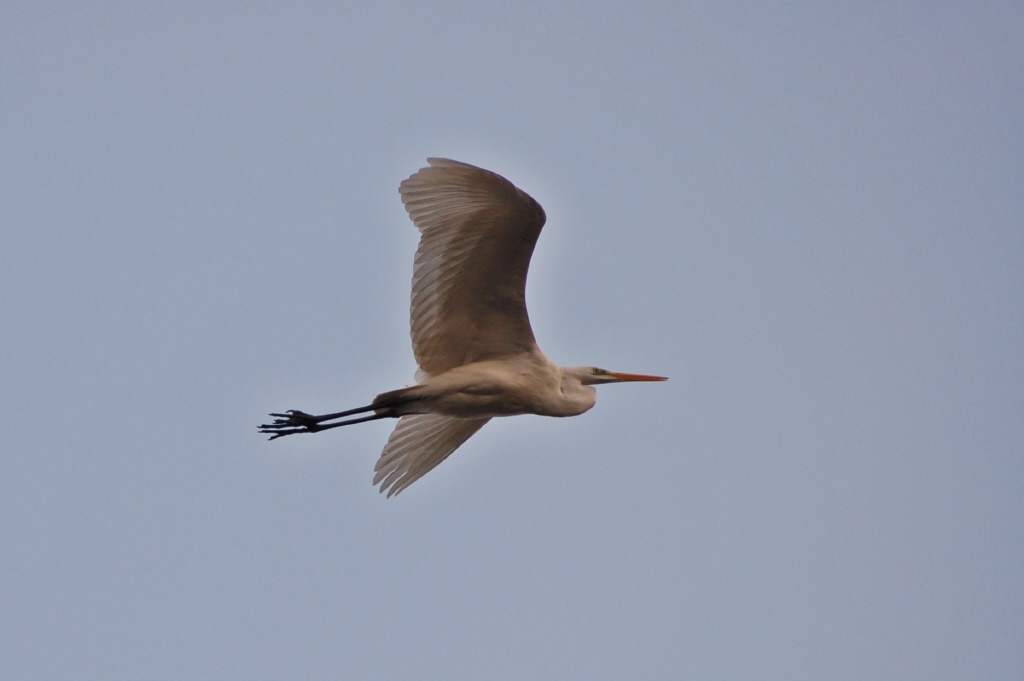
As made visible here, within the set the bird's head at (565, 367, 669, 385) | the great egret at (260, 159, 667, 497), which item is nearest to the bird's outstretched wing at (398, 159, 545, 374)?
the great egret at (260, 159, 667, 497)

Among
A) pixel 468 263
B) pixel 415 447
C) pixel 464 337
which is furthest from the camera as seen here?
pixel 415 447

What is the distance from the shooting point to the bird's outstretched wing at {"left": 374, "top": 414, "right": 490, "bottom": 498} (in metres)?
10.0

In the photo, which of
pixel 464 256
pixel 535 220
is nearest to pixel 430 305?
pixel 464 256

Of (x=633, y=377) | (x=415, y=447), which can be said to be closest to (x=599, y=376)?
(x=633, y=377)

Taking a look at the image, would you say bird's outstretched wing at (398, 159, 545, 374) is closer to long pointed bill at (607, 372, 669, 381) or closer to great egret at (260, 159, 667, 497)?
great egret at (260, 159, 667, 497)

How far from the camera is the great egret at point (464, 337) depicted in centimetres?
849

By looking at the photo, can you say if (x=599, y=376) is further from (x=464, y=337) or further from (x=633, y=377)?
(x=464, y=337)

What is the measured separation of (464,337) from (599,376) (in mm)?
1385

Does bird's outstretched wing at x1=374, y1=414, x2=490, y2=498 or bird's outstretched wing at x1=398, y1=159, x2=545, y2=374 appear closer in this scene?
bird's outstretched wing at x1=398, y1=159, x2=545, y2=374

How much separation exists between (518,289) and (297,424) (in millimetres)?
2088

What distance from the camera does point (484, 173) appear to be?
8.27m

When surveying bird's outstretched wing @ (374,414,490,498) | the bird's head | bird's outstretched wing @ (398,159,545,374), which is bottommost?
bird's outstretched wing @ (374,414,490,498)

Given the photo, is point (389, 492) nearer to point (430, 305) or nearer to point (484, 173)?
point (430, 305)

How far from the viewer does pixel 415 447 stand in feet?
32.9
